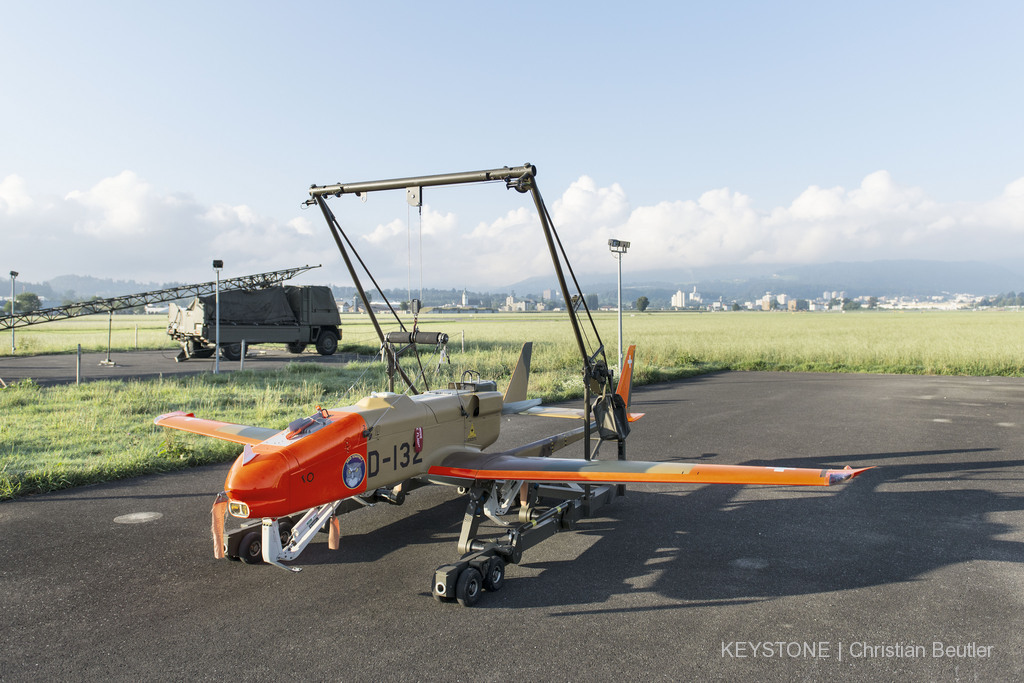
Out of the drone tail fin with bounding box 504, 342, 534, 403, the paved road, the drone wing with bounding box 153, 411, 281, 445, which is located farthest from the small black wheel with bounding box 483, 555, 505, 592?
the drone wing with bounding box 153, 411, 281, 445

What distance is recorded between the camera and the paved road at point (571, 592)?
450 cm

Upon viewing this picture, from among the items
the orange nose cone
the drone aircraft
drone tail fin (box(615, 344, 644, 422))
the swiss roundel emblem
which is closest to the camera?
the orange nose cone

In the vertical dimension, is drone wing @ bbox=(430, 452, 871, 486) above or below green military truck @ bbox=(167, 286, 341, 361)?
below

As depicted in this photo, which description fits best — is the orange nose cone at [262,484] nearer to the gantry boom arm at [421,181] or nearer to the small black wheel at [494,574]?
the small black wheel at [494,574]

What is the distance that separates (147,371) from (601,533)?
23400 millimetres

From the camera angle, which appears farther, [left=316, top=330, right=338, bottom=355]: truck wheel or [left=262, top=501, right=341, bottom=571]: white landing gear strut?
[left=316, top=330, right=338, bottom=355]: truck wheel

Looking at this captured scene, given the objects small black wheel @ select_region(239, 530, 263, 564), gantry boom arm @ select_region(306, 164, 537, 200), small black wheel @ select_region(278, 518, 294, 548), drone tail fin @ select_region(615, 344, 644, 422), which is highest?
gantry boom arm @ select_region(306, 164, 537, 200)

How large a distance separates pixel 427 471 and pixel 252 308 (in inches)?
1102

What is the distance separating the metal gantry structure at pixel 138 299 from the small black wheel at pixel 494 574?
27576 mm

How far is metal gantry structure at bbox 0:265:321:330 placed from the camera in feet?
91.7

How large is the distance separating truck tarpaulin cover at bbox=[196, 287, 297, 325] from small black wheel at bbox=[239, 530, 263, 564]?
26.4 metres

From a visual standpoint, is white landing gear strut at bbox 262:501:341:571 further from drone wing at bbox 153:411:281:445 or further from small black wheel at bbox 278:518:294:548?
drone wing at bbox 153:411:281:445

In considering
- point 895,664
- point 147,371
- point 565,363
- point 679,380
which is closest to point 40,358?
point 147,371

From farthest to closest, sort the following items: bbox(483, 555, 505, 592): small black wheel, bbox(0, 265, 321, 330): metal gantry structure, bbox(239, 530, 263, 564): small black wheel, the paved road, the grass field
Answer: bbox(0, 265, 321, 330): metal gantry structure, the grass field, bbox(239, 530, 263, 564): small black wheel, bbox(483, 555, 505, 592): small black wheel, the paved road
